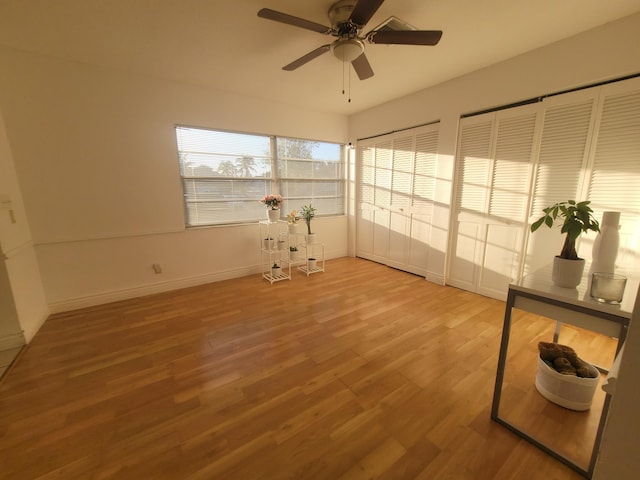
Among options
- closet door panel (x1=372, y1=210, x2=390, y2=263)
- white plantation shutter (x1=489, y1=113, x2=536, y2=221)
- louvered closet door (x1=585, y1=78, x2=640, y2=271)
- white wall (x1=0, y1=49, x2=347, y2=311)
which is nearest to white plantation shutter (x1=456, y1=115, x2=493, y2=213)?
white plantation shutter (x1=489, y1=113, x2=536, y2=221)

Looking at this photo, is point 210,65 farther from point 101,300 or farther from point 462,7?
point 101,300

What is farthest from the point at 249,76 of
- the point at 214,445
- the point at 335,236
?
the point at 214,445

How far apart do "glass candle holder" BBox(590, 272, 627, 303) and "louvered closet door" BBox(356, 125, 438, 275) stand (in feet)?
8.67

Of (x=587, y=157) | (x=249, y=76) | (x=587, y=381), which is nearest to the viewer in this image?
(x=587, y=381)

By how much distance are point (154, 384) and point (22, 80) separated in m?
3.23

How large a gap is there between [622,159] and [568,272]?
5.98 ft

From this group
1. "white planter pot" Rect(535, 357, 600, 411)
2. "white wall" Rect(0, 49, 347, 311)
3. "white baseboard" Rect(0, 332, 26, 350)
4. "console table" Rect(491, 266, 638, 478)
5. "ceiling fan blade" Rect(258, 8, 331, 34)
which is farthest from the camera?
"white wall" Rect(0, 49, 347, 311)

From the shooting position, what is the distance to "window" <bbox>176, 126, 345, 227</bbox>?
11.8 ft

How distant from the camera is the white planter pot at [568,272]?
1325 millimetres

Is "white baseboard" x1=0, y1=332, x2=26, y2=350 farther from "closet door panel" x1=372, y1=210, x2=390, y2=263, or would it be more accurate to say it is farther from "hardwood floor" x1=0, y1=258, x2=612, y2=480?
"closet door panel" x1=372, y1=210, x2=390, y2=263

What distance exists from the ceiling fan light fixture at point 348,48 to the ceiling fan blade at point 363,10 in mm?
180

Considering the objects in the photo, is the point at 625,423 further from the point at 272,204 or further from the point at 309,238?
the point at 309,238

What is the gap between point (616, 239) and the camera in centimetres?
131

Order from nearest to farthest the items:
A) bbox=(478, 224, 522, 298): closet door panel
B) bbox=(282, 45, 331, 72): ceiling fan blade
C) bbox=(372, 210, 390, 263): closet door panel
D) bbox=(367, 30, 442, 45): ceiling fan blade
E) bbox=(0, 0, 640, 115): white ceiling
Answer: bbox=(367, 30, 442, 45): ceiling fan blade
bbox=(0, 0, 640, 115): white ceiling
bbox=(282, 45, 331, 72): ceiling fan blade
bbox=(478, 224, 522, 298): closet door panel
bbox=(372, 210, 390, 263): closet door panel
